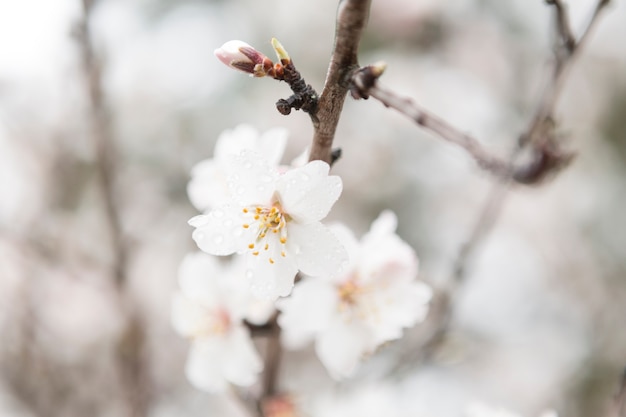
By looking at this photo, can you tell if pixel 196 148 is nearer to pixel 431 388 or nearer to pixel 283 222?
pixel 431 388

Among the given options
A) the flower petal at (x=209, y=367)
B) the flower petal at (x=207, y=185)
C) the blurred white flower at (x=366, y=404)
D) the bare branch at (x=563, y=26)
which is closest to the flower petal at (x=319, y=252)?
the flower petal at (x=207, y=185)

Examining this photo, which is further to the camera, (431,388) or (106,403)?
(106,403)

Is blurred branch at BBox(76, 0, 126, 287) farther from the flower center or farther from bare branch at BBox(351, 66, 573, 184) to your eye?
bare branch at BBox(351, 66, 573, 184)

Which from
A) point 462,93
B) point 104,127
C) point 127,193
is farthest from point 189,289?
point 462,93

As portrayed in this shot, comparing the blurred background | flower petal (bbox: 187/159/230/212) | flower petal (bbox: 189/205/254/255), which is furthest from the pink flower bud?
the blurred background

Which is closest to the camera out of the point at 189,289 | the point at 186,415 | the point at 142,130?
the point at 189,289

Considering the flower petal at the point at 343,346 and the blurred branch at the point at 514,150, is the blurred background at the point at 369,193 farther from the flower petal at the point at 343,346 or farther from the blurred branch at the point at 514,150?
the flower petal at the point at 343,346

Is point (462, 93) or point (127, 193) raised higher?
point (462, 93)

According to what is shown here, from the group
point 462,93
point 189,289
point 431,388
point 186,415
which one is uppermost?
point 189,289
